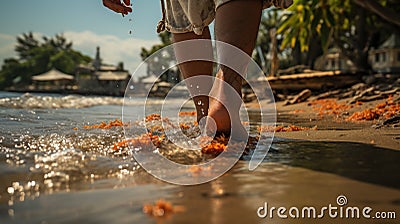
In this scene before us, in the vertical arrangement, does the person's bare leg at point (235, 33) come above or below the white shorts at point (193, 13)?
below

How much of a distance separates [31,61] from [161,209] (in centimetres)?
6476

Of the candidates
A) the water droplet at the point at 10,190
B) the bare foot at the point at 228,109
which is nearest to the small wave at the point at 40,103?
the bare foot at the point at 228,109

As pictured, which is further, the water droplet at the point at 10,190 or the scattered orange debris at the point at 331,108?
the scattered orange debris at the point at 331,108

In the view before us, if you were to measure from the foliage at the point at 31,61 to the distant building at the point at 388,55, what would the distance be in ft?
142

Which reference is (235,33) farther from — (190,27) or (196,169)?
(196,169)

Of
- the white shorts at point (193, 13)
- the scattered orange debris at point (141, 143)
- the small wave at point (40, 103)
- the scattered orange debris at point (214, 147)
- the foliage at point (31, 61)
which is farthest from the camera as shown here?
the foliage at point (31, 61)

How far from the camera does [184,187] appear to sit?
93cm

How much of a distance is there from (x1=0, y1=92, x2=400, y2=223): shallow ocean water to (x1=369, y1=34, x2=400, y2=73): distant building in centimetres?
3034

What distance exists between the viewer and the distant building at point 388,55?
94.9 ft

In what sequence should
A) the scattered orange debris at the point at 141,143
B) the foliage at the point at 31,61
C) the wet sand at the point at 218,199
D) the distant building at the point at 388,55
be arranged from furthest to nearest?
1. the foliage at the point at 31,61
2. the distant building at the point at 388,55
3. the scattered orange debris at the point at 141,143
4. the wet sand at the point at 218,199

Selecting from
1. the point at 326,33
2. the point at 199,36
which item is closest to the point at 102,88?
the point at 326,33

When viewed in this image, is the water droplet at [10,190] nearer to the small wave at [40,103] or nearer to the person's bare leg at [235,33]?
the person's bare leg at [235,33]

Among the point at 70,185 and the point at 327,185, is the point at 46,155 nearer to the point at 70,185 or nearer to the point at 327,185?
the point at 70,185

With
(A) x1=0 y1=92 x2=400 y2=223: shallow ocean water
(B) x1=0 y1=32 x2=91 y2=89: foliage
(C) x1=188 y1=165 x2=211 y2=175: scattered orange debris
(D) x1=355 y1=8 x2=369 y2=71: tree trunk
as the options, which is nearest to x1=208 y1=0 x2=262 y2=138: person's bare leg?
(A) x1=0 y1=92 x2=400 y2=223: shallow ocean water
